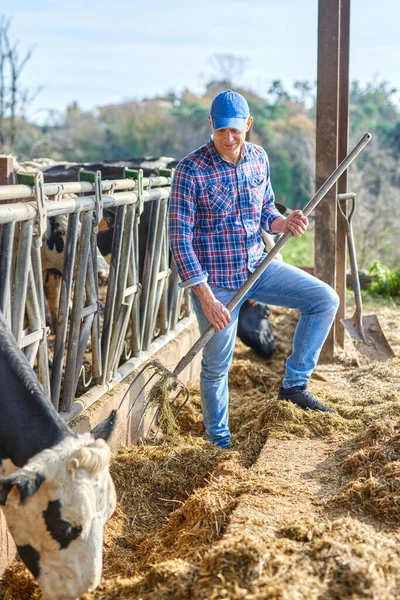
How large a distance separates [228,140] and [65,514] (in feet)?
8.37

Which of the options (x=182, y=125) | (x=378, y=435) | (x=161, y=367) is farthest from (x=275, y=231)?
(x=182, y=125)

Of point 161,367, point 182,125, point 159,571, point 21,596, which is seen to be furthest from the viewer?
point 182,125

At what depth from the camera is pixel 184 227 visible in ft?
15.1

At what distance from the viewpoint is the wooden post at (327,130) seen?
6512 mm

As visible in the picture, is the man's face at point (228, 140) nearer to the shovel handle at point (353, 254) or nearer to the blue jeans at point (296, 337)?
the blue jeans at point (296, 337)

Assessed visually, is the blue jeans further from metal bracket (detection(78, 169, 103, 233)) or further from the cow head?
the cow head

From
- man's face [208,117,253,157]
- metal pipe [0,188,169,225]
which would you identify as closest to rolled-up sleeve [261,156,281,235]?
man's face [208,117,253,157]

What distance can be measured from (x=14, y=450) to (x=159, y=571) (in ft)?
2.51

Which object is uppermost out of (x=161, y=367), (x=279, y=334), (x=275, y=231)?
(x=275, y=231)

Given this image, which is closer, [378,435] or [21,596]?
[21,596]

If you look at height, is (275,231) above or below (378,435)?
above

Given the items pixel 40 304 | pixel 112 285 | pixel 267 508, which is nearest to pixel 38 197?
pixel 40 304

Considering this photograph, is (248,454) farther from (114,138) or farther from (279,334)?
(114,138)

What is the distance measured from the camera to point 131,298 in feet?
18.8
